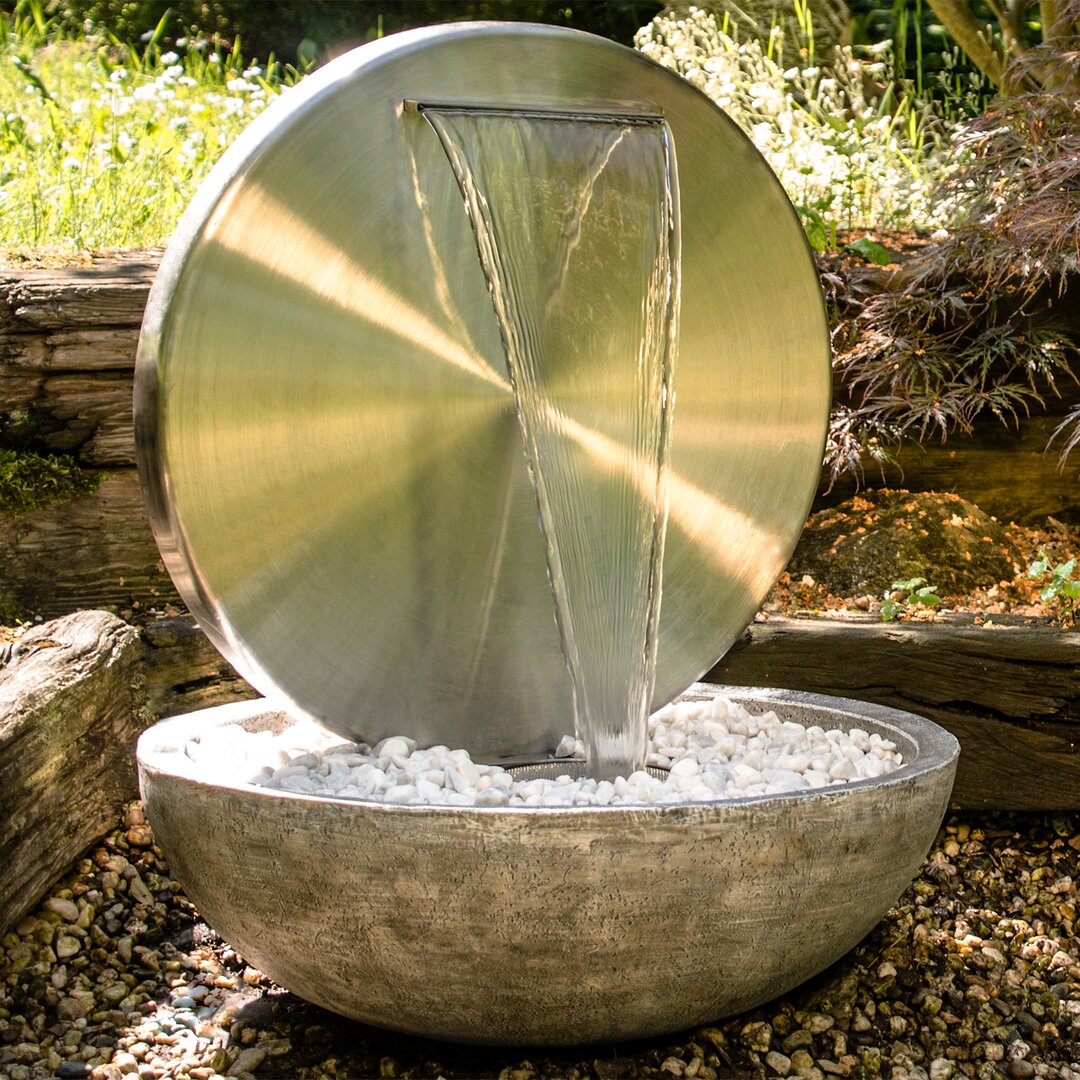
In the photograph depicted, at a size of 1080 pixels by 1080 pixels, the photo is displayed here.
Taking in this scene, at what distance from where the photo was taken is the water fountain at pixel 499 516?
6.00 ft

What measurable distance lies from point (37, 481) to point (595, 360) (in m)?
1.62

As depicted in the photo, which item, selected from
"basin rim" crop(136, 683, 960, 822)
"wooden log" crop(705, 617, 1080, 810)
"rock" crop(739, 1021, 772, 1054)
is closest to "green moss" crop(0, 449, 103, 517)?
"basin rim" crop(136, 683, 960, 822)

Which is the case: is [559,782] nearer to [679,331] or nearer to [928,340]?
[679,331]

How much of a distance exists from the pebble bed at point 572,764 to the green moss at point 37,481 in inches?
45.5

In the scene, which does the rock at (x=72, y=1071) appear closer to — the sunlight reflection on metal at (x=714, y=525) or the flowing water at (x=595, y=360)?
the flowing water at (x=595, y=360)

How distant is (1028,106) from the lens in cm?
324

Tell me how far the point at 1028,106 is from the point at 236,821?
2644 millimetres

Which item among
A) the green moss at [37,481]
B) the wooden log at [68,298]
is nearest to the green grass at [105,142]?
the wooden log at [68,298]

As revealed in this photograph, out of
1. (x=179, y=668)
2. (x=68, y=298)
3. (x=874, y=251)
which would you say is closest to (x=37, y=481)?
(x=68, y=298)

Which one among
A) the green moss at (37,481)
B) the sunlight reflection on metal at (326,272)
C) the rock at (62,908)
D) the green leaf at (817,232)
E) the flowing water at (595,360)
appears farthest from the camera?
the green leaf at (817,232)

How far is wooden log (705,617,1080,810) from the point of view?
294 centimetres

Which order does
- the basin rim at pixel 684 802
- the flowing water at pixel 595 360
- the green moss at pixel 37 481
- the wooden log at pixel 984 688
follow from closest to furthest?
the basin rim at pixel 684 802 < the flowing water at pixel 595 360 < the wooden log at pixel 984 688 < the green moss at pixel 37 481

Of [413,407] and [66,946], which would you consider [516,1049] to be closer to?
[66,946]

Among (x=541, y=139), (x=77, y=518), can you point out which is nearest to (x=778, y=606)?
(x=541, y=139)
